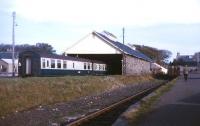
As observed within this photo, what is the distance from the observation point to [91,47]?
76.7 m

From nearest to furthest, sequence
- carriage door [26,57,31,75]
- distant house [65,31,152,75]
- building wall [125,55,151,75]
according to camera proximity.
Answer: carriage door [26,57,31,75] < distant house [65,31,152,75] < building wall [125,55,151,75]

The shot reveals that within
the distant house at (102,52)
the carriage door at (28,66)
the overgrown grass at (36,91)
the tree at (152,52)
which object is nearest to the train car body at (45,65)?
the carriage door at (28,66)

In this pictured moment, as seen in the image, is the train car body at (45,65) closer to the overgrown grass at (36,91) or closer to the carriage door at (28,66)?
the carriage door at (28,66)

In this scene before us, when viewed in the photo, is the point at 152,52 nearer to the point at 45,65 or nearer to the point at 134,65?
the point at 134,65

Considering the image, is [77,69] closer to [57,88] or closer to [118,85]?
[118,85]

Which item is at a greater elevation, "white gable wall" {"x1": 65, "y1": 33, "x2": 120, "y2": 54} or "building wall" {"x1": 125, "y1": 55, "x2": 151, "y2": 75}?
"white gable wall" {"x1": 65, "y1": 33, "x2": 120, "y2": 54}

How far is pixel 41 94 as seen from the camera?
2400 centimetres

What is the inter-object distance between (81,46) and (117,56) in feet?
20.4

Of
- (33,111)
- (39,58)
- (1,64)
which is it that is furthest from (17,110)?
(1,64)

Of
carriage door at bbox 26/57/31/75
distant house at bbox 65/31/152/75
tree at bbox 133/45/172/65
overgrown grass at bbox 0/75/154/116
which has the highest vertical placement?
tree at bbox 133/45/172/65

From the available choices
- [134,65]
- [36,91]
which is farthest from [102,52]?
[36,91]

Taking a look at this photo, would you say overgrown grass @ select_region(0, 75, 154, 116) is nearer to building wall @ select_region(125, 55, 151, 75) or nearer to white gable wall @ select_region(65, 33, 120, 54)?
white gable wall @ select_region(65, 33, 120, 54)

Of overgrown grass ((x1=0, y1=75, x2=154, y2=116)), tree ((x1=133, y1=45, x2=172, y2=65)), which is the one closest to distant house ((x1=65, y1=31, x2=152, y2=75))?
overgrown grass ((x1=0, y1=75, x2=154, y2=116))

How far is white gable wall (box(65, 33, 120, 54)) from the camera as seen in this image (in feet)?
249
